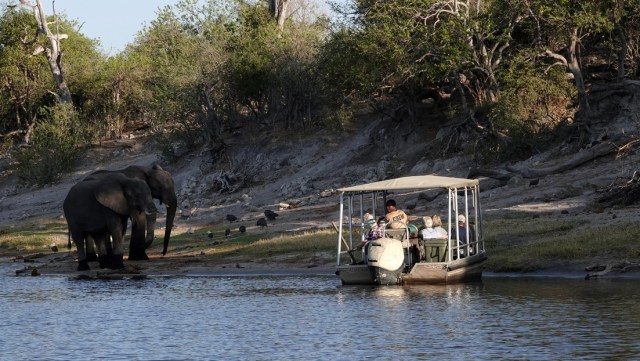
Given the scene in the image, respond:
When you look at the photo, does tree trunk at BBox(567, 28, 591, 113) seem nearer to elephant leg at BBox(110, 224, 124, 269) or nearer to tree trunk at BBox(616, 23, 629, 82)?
tree trunk at BBox(616, 23, 629, 82)

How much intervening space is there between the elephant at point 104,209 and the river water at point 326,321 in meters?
4.40

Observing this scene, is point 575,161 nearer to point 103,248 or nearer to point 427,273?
point 427,273

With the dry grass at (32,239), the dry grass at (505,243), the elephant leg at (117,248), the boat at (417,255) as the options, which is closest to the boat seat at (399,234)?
the boat at (417,255)

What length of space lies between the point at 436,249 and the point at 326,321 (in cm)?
483

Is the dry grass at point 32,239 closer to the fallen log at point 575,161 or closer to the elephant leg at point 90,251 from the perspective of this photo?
the elephant leg at point 90,251

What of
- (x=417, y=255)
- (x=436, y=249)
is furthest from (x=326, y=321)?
(x=417, y=255)

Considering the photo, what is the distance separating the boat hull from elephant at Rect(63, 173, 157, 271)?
363 inches

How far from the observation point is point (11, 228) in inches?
1905

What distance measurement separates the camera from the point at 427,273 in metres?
25.5

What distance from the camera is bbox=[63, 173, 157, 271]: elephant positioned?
33031mm

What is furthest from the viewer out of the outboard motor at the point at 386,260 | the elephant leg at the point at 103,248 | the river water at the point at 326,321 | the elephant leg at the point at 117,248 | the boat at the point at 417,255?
the elephant leg at the point at 103,248

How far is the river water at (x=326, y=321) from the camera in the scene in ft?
60.6

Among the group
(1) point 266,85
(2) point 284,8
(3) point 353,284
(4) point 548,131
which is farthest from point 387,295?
(2) point 284,8

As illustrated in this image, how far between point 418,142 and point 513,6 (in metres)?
9.01
